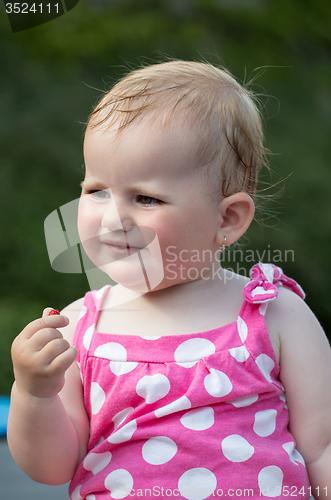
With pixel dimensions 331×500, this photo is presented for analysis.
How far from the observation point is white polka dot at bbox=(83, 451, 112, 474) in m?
0.84

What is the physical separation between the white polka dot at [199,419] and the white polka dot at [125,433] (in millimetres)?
77

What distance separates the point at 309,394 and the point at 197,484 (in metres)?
0.23

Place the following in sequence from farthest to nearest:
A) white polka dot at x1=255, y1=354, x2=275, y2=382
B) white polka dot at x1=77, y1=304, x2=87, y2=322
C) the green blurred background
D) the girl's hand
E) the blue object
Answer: the green blurred background → the blue object → white polka dot at x1=77, y1=304, x2=87, y2=322 → white polka dot at x1=255, y1=354, x2=275, y2=382 → the girl's hand

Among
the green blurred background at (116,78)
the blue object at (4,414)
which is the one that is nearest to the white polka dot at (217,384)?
the blue object at (4,414)

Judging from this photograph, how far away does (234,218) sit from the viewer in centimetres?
91

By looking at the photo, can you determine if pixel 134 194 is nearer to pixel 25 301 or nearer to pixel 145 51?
pixel 25 301

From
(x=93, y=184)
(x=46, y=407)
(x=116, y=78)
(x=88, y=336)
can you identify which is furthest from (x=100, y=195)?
(x=116, y=78)

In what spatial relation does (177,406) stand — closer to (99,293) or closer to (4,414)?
(99,293)

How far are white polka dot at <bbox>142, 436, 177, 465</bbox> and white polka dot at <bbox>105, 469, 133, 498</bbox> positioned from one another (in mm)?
41

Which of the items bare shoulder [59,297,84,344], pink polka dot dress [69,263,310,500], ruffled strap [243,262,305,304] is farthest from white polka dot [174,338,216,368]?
bare shoulder [59,297,84,344]

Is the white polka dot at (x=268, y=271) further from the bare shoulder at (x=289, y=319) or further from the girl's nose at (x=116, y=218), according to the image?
the girl's nose at (x=116, y=218)

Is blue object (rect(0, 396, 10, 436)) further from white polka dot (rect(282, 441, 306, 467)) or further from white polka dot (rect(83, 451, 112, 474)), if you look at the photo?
white polka dot (rect(282, 441, 306, 467))

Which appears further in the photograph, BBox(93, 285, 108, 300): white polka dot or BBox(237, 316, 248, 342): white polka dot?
BBox(93, 285, 108, 300): white polka dot

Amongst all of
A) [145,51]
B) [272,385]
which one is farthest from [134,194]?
[145,51]
